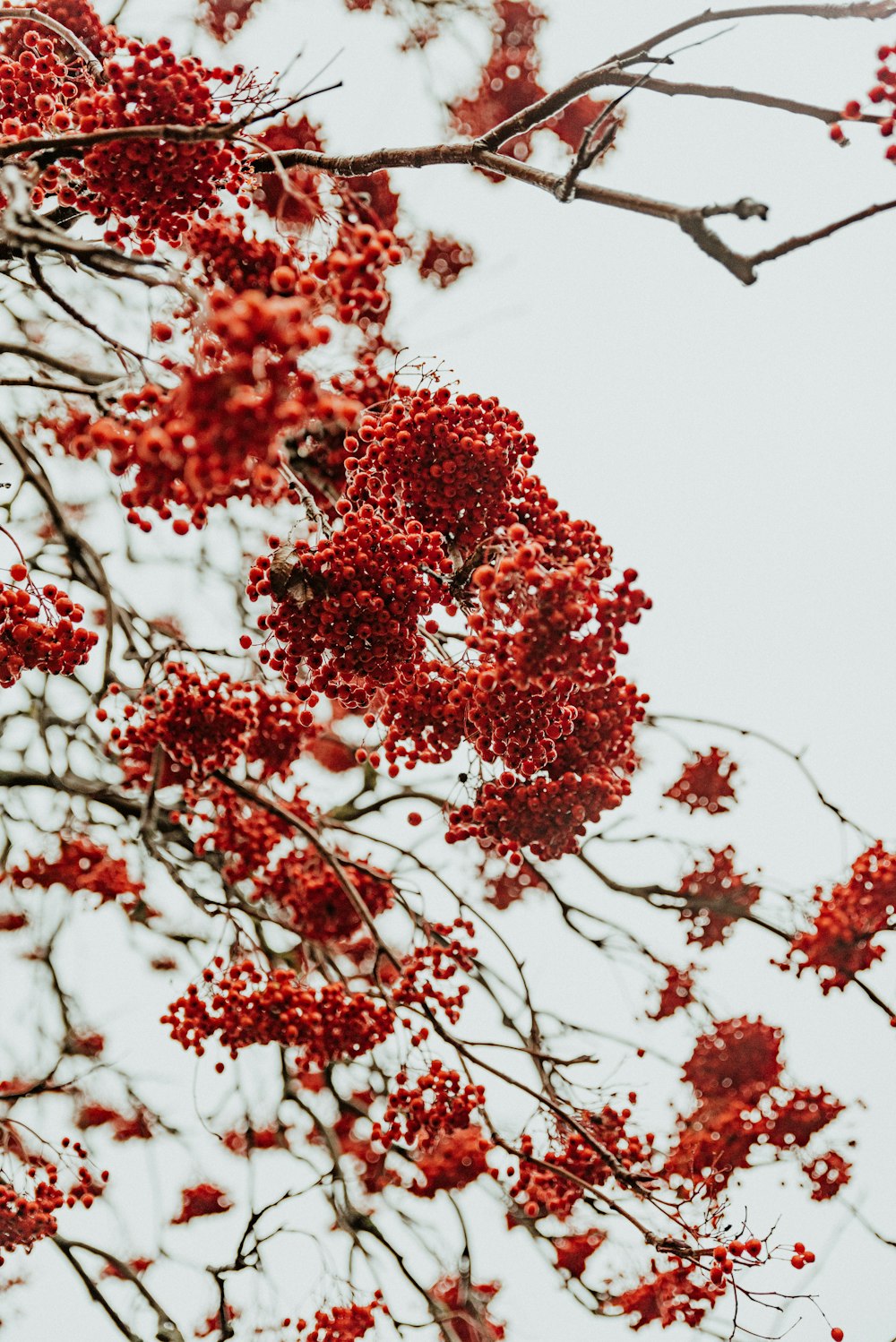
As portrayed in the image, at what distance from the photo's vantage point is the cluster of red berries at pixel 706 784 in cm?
396

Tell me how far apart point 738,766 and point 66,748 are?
9.58 feet

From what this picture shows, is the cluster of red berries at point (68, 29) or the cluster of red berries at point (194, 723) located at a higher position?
the cluster of red berries at point (68, 29)

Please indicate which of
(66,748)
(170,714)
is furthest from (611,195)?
(66,748)

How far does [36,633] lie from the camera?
2031 millimetres

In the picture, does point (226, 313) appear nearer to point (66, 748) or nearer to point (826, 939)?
point (826, 939)

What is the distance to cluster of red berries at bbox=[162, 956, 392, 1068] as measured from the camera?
8.30 feet

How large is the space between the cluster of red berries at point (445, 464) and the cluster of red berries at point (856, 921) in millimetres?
1493

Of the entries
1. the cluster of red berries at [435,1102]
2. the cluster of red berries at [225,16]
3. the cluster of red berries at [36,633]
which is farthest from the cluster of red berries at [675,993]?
the cluster of red berries at [225,16]

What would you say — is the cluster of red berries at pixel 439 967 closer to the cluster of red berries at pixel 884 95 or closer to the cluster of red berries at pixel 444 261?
the cluster of red berries at pixel 884 95

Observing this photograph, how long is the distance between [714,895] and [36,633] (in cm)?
278

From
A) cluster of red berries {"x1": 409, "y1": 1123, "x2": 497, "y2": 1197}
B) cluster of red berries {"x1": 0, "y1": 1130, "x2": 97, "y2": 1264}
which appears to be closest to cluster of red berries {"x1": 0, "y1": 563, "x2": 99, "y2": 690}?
cluster of red berries {"x1": 0, "y1": 1130, "x2": 97, "y2": 1264}

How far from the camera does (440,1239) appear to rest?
3.75 meters

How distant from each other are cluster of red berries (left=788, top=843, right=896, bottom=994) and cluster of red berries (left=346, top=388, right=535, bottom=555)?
149cm

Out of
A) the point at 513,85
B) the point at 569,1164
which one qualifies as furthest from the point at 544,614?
the point at 513,85
